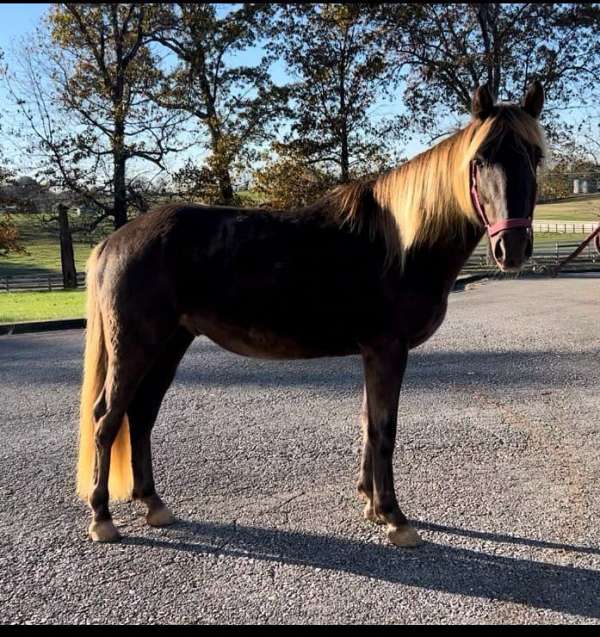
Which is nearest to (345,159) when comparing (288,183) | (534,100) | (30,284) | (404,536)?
(288,183)

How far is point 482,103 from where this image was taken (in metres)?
2.54

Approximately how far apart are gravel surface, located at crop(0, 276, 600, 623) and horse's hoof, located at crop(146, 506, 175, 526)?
0.05m

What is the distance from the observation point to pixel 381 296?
278 centimetres

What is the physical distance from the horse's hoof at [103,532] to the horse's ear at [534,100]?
2902 mm

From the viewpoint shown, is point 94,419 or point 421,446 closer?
point 94,419


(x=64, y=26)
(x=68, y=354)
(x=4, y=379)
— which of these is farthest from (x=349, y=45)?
(x=4, y=379)

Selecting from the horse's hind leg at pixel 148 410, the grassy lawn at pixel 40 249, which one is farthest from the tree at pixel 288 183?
the horse's hind leg at pixel 148 410

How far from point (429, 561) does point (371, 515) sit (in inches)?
17.6

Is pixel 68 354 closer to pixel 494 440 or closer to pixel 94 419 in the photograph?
pixel 94 419

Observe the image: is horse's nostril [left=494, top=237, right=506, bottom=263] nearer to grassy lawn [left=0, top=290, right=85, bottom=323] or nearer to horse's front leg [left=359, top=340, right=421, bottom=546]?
horse's front leg [left=359, top=340, right=421, bottom=546]

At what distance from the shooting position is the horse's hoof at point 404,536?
2781 mm

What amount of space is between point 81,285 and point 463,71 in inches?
588

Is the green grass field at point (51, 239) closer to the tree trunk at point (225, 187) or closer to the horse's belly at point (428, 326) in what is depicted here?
the tree trunk at point (225, 187)

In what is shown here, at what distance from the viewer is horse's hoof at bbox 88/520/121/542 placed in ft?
9.42
